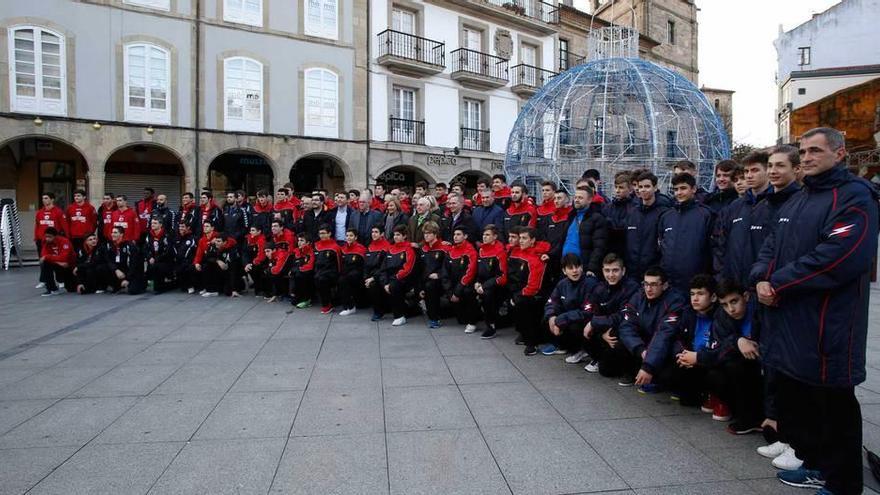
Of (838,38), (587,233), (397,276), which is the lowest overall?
(397,276)

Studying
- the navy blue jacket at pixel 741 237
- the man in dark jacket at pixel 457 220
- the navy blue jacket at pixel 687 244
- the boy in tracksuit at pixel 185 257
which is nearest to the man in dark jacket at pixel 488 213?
the man in dark jacket at pixel 457 220

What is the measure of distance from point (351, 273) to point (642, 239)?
494 cm

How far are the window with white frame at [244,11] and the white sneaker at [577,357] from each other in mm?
17833

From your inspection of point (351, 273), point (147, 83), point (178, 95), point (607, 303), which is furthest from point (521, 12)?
point (607, 303)

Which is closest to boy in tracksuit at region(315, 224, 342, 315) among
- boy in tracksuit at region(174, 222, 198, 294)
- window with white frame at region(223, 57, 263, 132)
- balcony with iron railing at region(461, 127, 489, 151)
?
boy in tracksuit at region(174, 222, 198, 294)

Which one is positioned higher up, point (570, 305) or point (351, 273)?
point (351, 273)

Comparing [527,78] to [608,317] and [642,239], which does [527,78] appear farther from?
[608,317]

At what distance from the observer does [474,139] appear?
25000mm

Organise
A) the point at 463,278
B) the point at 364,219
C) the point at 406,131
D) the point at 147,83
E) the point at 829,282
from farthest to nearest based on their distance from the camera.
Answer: the point at 406,131 → the point at 147,83 → the point at 364,219 → the point at 463,278 → the point at 829,282

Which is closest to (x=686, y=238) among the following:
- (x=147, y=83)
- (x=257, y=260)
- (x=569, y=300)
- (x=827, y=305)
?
(x=569, y=300)

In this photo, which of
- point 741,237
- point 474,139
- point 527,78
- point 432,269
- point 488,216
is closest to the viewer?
point 741,237

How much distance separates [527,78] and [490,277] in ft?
69.6

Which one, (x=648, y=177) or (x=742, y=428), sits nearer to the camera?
(x=742, y=428)

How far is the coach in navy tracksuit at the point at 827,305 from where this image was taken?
2.99m
